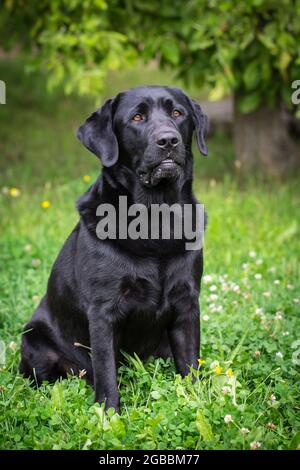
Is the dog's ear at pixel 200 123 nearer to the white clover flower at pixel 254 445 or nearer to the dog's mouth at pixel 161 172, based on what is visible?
the dog's mouth at pixel 161 172

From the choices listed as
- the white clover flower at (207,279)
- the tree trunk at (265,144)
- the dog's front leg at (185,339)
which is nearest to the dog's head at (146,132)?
the dog's front leg at (185,339)

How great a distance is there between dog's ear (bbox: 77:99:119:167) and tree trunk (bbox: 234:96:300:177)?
422 centimetres

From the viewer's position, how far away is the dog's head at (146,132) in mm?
2996

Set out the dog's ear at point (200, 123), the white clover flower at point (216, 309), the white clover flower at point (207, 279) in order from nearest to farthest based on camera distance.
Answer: the dog's ear at point (200, 123), the white clover flower at point (216, 309), the white clover flower at point (207, 279)

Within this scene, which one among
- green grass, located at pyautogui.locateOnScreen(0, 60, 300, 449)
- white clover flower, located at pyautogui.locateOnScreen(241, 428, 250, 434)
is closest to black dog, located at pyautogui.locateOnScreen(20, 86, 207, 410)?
green grass, located at pyautogui.locateOnScreen(0, 60, 300, 449)

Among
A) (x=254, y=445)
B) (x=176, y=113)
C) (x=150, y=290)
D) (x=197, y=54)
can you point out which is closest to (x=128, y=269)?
(x=150, y=290)

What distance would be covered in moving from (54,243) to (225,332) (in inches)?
79.4

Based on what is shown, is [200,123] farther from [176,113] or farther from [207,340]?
[207,340]

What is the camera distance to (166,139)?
2.95 meters

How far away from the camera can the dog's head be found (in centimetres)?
300

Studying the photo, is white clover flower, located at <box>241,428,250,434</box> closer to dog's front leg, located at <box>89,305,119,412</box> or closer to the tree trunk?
dog's front leg, located at <box>89,305,119,412</box>

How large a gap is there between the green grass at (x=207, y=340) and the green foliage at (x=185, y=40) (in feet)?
3.27

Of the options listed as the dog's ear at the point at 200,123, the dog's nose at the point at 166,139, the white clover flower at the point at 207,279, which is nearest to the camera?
the dog's nose at the point at 166,139

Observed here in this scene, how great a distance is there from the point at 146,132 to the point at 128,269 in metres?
0.61
